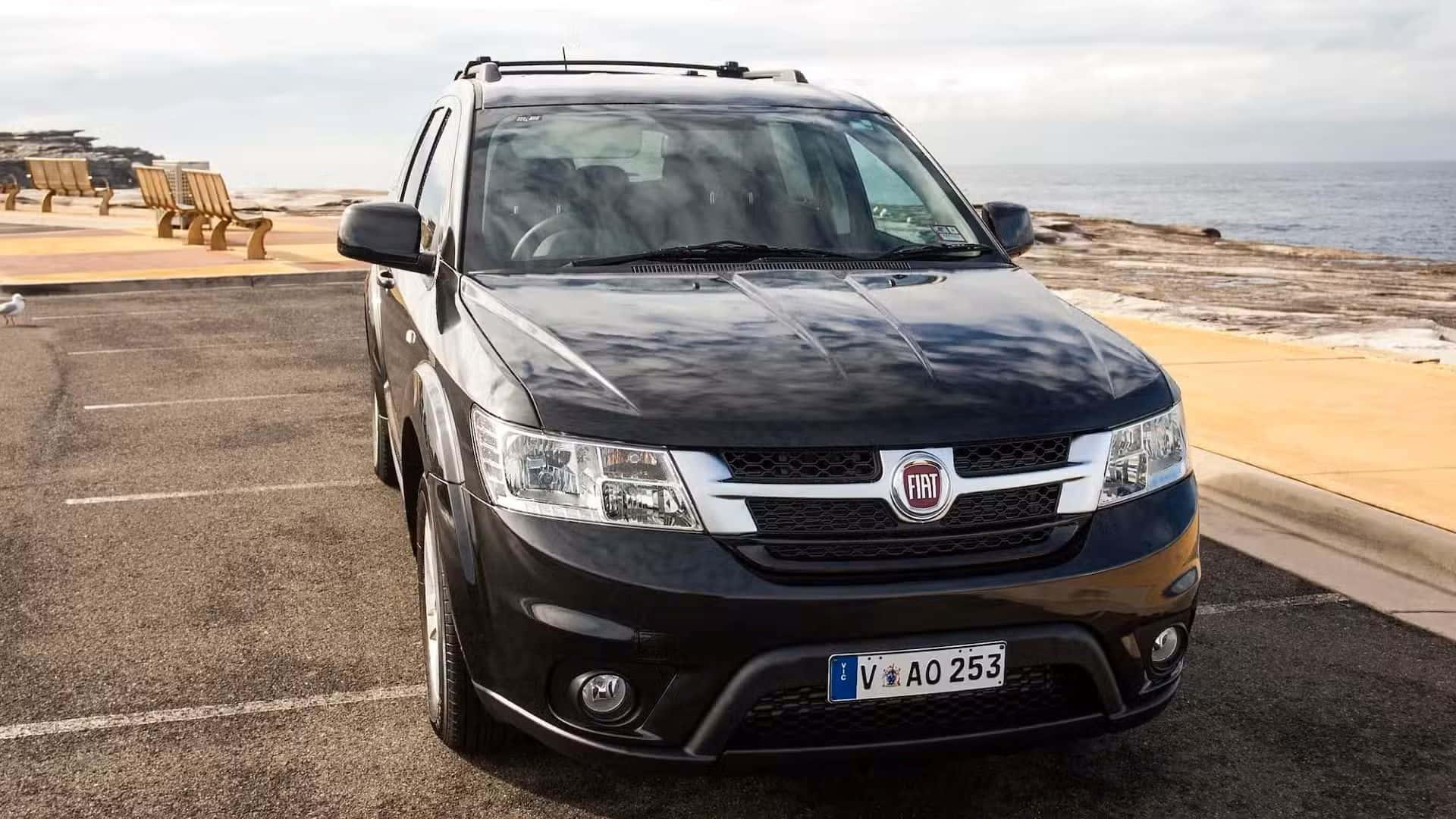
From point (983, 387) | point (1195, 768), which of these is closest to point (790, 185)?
point (983, 387)

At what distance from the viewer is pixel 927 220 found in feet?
15.9

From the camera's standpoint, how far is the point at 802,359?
11.3 feet

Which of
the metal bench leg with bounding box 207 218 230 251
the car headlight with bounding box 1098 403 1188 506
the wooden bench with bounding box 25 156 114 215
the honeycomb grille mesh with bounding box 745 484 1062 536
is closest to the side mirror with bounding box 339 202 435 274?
the honeycomb grille mesh with bounding box 745 484 1062 536

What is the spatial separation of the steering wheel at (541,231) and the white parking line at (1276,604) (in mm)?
2634

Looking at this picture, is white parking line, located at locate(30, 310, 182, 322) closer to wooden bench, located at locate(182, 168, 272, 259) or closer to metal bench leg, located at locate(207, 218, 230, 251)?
wooden bench, located at locate(182, 168, 272, 259)

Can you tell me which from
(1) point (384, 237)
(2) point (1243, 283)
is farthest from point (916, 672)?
(2) point (1243, 283)

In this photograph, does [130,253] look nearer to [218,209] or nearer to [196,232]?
[218,209]

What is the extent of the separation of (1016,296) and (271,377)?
7.34 metres

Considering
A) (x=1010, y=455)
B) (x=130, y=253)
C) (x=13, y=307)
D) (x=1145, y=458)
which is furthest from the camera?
(x=130, y=253)

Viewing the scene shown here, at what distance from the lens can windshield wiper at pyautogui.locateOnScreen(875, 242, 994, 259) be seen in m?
4.56

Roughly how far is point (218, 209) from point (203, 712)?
1817cm

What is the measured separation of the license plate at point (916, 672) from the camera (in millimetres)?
3064

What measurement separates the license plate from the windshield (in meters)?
1.74

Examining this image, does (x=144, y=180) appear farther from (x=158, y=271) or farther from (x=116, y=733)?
(x=116, y=733)
